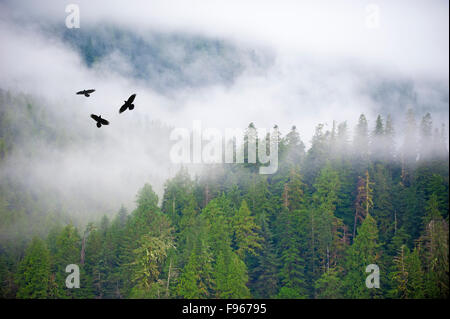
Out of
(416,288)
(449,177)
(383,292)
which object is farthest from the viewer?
(449,177)

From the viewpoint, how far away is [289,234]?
208 feet

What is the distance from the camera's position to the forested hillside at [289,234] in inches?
2213

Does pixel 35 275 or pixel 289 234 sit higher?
pixel 289 234

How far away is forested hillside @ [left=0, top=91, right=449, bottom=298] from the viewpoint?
56219mm

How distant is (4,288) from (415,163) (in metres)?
71.1

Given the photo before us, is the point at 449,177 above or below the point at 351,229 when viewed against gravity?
above

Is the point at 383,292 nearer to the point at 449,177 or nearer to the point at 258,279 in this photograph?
the point at 258,279

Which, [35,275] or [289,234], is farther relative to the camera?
[289,234]

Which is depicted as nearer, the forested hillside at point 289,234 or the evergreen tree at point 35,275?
the forested hillside at point 289,234

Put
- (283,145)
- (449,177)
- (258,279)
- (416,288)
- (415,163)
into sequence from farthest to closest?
1. (283,145)
2. (415,163)
3. (449,177)
4. (258,279)
5. (416,288)

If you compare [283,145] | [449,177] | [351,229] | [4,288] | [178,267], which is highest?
[283,145]

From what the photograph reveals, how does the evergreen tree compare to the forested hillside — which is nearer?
the forested hillside

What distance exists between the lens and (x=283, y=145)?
85500 mm

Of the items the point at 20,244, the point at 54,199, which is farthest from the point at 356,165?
the point at 54,199
